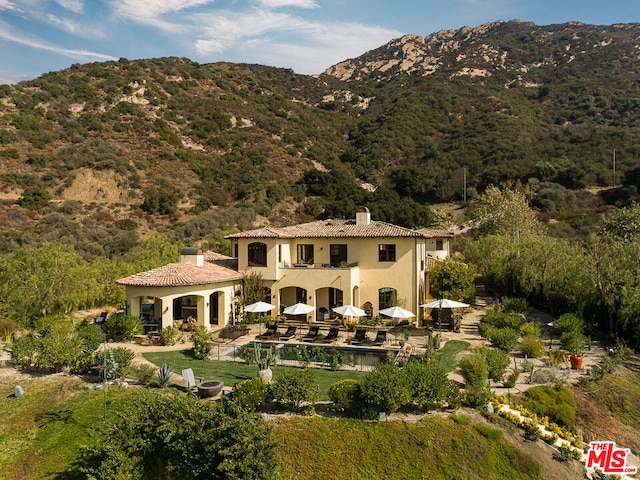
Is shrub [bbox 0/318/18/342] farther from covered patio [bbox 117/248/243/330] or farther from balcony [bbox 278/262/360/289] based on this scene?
balcony [bbox 278/262/360/289]

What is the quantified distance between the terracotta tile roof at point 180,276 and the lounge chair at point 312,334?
6160 millimetres

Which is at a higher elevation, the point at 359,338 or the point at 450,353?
the point at 359,338

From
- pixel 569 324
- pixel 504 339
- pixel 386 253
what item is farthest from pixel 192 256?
pixel 569 324

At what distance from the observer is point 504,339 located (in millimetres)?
21500

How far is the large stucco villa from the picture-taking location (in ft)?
90.8

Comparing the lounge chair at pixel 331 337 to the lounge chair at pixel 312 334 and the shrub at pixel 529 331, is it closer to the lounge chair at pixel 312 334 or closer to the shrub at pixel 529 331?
the lounge chair at pixel 312 334

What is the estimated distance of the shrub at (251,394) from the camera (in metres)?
14.1

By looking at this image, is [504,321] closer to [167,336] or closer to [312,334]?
[312,334]

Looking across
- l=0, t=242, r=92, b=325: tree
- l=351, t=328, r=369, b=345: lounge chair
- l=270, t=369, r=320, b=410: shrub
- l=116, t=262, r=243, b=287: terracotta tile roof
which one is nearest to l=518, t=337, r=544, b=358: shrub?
l=351, t=328, r=369, b=345: lounge chair

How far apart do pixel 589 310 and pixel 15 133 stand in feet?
243

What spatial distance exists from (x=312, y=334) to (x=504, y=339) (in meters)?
9.72

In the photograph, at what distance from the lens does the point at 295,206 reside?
66.7m

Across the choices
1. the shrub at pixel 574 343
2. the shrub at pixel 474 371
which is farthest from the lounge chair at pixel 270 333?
the shrub at pixel 574 343

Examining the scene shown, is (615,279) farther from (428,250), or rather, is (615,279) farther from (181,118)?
(181,118)
